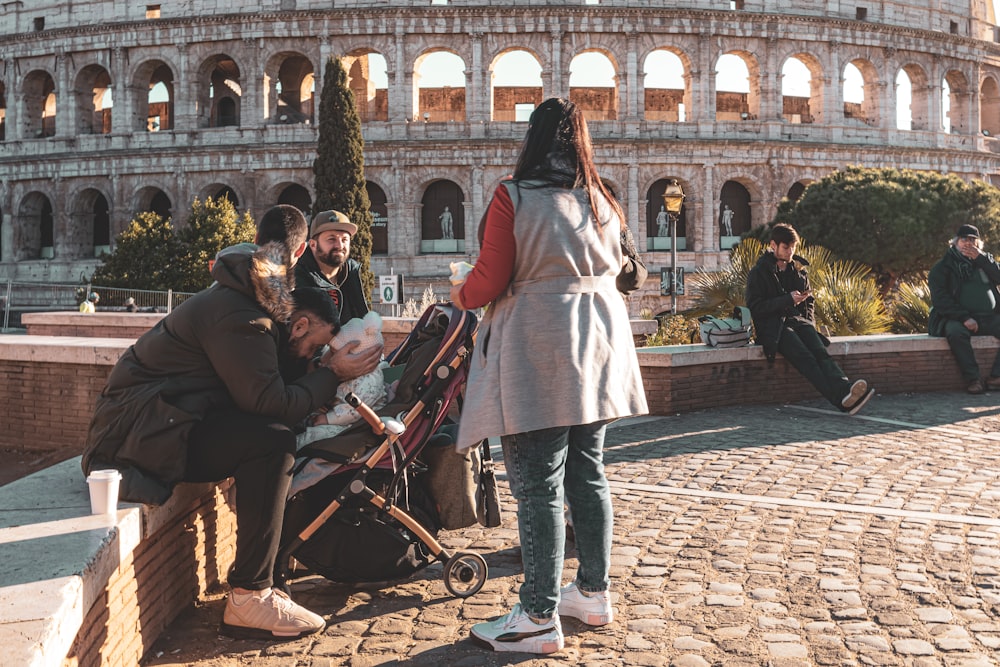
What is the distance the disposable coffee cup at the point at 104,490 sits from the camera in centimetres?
320

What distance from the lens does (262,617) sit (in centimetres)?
353

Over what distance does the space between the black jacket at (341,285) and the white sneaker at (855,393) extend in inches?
203

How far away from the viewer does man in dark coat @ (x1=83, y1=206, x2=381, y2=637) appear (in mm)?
3477

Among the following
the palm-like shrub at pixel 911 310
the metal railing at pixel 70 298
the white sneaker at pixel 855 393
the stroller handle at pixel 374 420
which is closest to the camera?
the stroller handle at pixel 374 420

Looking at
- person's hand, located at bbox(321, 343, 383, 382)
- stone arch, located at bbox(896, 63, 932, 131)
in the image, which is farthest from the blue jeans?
stone arch, located at bbox(896, 63, 932, 131)

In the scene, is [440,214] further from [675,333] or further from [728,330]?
[728,330]

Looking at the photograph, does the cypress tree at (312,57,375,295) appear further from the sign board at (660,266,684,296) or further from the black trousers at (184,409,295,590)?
the black trousers at (184,409,295,590)

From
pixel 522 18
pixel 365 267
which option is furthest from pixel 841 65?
pixel 365 267

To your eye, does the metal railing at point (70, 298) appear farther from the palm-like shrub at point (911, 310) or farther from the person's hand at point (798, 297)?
the person's hand at point (798, 297)

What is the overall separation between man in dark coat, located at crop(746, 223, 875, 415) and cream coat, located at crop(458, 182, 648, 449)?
18.8 feet

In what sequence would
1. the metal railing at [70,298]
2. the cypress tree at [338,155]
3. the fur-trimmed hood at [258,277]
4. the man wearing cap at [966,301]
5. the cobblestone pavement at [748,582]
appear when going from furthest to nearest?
the cypress tree at [338,155]
the metal railing at [70,298]
the man wearing cap at [966,301]
the fur-trimmed hood at [258,277]
the cobblestone pavement at [748,582]

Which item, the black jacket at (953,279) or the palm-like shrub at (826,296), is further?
the palm-like shrub at (826,296)

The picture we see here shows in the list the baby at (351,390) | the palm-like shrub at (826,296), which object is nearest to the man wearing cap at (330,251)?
the baby at (351,390)

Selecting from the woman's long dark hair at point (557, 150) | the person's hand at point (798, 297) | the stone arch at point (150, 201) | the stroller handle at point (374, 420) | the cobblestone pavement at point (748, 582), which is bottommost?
the cobblestone pavement at point (748, 582)
